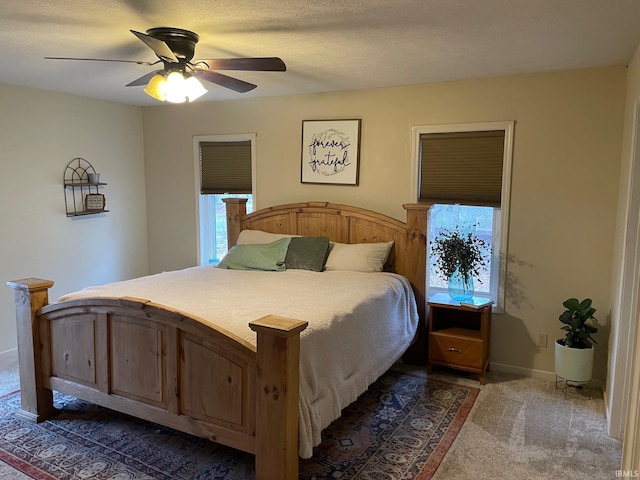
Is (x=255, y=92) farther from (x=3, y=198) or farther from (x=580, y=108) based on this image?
(x=580, y=108)

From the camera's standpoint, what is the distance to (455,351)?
146 inches

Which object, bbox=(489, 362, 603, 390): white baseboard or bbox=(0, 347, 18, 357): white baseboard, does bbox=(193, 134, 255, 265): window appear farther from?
bbox=(489, 362, 603, 390): white baseboard

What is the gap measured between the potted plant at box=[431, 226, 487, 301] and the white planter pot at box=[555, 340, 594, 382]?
763 mm

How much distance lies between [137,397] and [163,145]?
10.9 feet

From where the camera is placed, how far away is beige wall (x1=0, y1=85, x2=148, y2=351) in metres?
4.18

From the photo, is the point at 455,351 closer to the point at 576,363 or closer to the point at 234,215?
the point at 576,363

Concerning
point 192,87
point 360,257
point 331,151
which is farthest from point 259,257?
point 192,87

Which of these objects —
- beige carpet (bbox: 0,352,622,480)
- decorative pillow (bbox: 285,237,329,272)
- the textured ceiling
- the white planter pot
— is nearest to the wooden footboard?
beige carpet (bbox: 0,352,622,480)

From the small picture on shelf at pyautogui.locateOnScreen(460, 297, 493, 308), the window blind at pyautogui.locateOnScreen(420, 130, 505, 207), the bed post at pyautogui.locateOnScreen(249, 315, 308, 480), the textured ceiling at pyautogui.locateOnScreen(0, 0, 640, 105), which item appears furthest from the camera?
the window blind at pyautogui.locateOnScreen(420, 130, 505, 207)

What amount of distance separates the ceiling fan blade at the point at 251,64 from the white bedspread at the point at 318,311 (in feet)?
4.40

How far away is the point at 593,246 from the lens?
3.54 metres

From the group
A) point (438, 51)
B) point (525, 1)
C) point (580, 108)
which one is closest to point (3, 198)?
point (438, 51)

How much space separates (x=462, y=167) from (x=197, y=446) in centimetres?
281

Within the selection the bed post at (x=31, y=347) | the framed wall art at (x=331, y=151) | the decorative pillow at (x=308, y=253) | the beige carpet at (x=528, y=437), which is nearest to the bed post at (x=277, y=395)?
the beige carpet at (x=528, y=437)
